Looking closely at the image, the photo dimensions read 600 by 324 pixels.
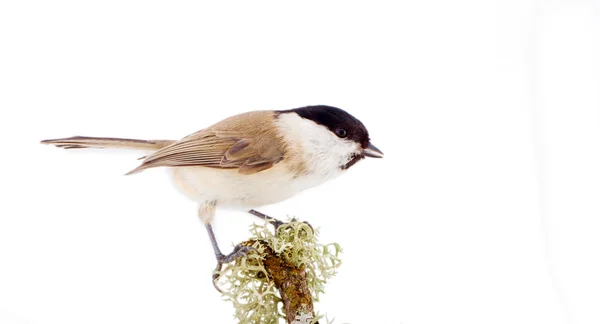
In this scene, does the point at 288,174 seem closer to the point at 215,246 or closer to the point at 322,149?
the point at 322,149

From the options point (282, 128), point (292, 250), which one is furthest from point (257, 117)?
point (292, 250)

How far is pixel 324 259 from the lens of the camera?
2502 mm

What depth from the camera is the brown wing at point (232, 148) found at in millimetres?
2561

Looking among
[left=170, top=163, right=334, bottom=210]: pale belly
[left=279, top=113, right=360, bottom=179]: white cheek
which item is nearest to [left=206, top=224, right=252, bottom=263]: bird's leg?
[left=170, top=163, right=334, bottom=210]: pale belly

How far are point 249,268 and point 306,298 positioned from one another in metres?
0.27

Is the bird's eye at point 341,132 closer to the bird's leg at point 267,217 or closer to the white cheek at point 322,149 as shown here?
the white cheek at point 322,149

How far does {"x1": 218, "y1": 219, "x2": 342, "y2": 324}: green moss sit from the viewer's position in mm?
2408

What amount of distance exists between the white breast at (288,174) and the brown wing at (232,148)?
4cm

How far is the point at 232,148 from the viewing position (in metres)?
2.62

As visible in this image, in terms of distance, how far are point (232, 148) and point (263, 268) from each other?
58cm

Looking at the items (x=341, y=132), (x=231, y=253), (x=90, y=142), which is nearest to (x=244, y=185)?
(x=231, y=253)

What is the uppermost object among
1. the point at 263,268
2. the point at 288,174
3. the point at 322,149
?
the point at 322,149

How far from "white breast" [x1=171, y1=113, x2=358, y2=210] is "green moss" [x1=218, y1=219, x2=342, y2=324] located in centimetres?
15

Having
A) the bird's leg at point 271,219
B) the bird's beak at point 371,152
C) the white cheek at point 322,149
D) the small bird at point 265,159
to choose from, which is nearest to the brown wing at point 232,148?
the small bird at point 265,159
